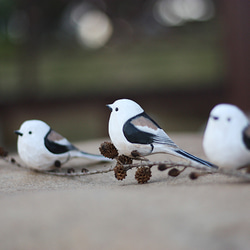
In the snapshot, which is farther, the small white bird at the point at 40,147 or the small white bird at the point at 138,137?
the small white bird at the point at 40,147

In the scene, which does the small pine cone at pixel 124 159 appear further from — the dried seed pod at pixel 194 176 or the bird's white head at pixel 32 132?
the bird's white head at pixel 32 132

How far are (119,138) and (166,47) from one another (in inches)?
170

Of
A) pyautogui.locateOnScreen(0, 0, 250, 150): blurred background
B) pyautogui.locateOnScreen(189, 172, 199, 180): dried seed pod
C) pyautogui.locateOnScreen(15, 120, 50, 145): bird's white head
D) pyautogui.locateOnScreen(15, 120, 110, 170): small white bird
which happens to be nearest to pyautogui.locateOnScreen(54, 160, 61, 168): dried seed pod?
pyautogui.locateOnScreen(15, 120, 110, 170): small white bird

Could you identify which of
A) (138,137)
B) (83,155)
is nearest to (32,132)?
(83,155)

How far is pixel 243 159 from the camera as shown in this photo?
0.97 metres

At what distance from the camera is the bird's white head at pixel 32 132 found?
4.58ft

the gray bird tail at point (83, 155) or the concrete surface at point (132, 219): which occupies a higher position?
the concrete surface at point (132, 219)

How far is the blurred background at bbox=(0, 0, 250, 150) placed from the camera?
4.23 meters

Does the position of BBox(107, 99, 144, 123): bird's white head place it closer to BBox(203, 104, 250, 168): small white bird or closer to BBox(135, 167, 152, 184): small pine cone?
BBox(135, 167, 152, 184): small pine cone

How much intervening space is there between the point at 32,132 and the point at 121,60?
13.4ft

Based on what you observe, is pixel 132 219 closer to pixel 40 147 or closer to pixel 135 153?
pixel 135 153

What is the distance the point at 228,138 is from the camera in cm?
97

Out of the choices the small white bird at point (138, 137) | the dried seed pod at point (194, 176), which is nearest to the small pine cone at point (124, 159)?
the small white bird at point (138, 137)

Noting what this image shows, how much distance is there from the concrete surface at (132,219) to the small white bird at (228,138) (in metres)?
0.08
